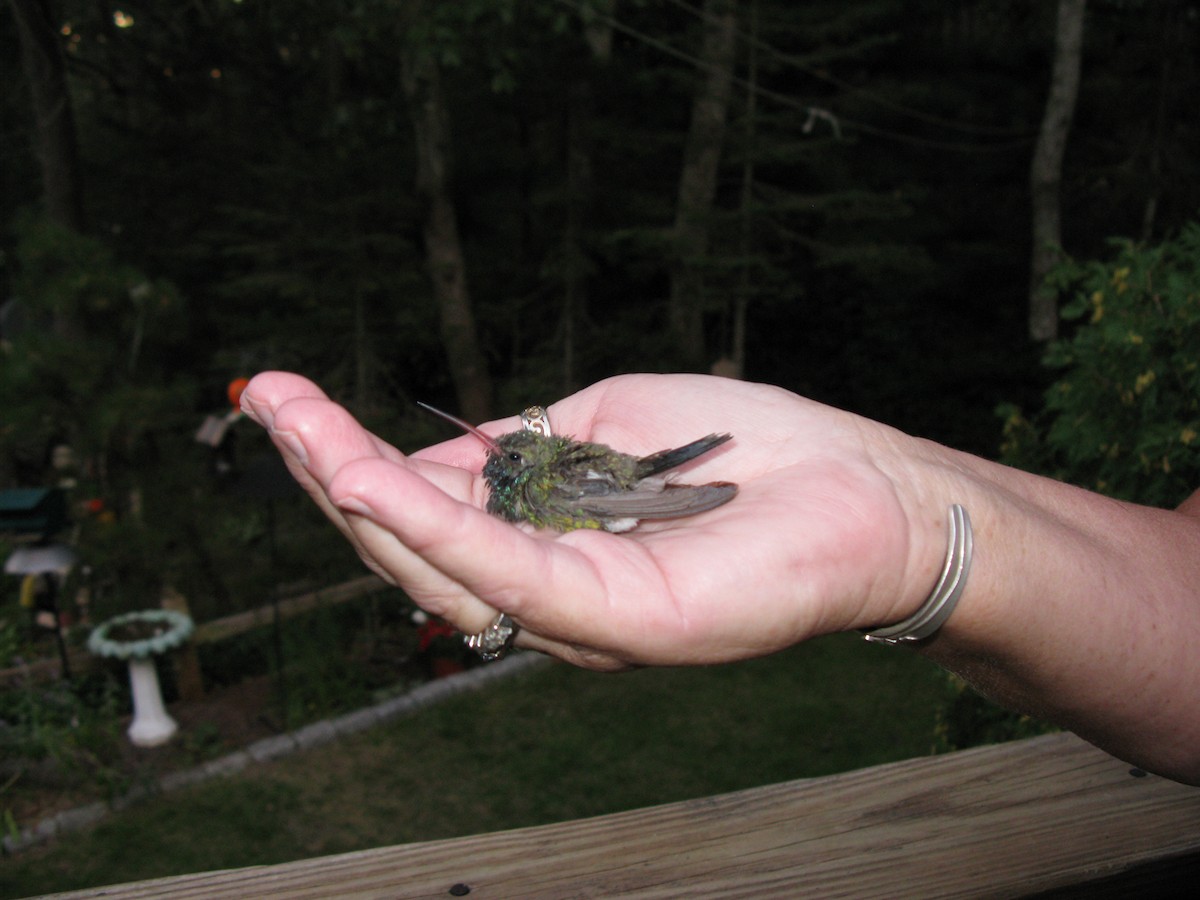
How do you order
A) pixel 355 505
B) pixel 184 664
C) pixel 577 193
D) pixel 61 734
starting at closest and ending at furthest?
pixel 355 505 → pixel 61 734 → pixel 184 664 → pixel 577 193

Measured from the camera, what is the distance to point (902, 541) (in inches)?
55.1

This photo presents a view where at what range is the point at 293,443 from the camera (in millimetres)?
1388

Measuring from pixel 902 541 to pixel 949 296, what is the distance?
53.8 feet

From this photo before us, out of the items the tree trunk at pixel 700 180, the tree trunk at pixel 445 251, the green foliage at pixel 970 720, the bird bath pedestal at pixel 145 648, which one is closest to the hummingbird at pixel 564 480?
the green foliage at pixel 970 720

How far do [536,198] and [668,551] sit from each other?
30.5 ft

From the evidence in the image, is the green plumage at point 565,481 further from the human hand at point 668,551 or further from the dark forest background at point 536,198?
the dark forest background at point 536,198

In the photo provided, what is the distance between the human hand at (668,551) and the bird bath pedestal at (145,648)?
4.33 metres

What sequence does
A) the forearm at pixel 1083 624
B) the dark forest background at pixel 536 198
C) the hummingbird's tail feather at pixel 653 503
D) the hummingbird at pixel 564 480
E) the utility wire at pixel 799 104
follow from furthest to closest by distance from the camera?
the dark forest background at pixel 536 198
the utility wire at pixel 799 104
the hummingbird at pixel 564 480
the hummingbird's tail feather at pixel 653 503
the forearm at pixel 1083 624

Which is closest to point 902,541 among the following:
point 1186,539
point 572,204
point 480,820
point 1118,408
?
point 1186,539

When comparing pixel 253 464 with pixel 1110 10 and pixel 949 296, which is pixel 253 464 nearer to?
pixel 949 296

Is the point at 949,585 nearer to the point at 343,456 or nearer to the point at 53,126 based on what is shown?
the point at 343,456

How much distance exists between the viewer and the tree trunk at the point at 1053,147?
38.7ft

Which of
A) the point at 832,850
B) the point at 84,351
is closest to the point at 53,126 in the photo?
the point at 84,351

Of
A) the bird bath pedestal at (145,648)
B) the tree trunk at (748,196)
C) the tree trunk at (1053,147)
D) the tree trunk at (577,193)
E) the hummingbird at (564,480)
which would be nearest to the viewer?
the hummingbird at (564,480)
